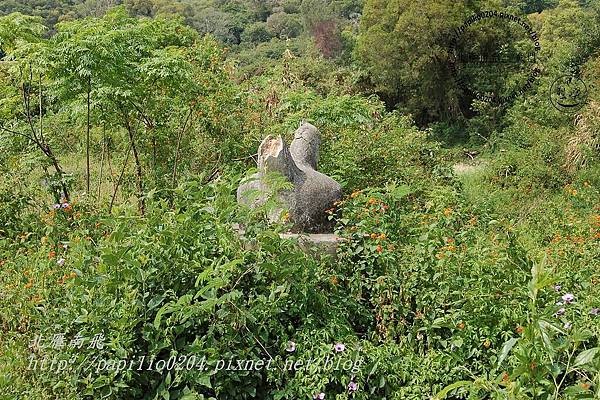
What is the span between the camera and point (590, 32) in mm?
12219

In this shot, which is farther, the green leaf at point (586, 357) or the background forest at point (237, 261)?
the background forest at point (237, 261)

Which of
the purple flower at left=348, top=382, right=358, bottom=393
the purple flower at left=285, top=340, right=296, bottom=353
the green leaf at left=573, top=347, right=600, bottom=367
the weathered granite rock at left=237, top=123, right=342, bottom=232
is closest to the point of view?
the green leaf at left=573, top=347, right=600, bottom=367

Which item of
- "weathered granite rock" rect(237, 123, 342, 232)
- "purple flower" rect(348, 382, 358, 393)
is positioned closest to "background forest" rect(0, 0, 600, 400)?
"purple flower" rect(348, 382, 358, 393)

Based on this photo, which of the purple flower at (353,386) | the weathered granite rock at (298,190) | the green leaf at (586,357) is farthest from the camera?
the weathered granite rock at (298,190)

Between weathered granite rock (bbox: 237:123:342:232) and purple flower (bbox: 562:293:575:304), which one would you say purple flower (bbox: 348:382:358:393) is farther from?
weathered granite rock (bbox: 237:123:342:232)

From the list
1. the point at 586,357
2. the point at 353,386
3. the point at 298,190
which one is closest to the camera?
the point at 586,357

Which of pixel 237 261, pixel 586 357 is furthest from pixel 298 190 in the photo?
pixel 586 357

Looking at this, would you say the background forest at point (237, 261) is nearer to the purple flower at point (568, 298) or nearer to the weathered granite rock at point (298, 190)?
the purple flower at point (568, 298)

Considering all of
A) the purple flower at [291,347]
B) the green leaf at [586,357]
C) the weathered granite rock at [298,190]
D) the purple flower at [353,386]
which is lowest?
the purple flower at [353,386]

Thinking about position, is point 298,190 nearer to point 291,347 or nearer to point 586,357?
point 291,347

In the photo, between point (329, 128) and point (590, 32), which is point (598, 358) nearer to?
point (329, 128)

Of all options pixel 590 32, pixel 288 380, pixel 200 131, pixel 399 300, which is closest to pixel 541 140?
pixel 590 32

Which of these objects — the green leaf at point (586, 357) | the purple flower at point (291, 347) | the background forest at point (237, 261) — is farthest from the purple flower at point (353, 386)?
the green leaf at point (586, 357)

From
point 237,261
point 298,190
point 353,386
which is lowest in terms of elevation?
point 353,386
